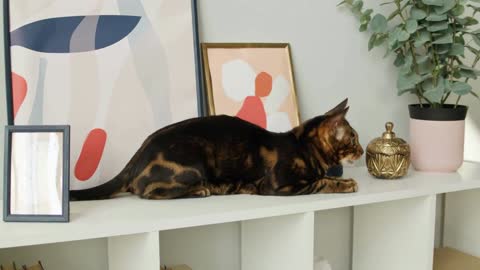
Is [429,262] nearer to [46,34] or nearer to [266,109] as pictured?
[266,109]

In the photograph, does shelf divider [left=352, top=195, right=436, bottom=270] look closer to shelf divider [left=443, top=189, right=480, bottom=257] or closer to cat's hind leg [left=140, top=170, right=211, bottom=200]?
shelf divider [left=443, top=189, right=480, bottom=257]

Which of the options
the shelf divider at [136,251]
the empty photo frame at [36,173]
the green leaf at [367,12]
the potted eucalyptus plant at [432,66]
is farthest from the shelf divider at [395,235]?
the empty photo frame at [36,173]

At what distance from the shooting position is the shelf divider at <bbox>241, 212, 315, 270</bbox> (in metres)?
1.12

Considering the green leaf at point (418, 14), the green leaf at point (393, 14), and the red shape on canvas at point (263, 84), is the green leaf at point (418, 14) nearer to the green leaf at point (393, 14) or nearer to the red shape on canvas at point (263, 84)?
the green leaf at point (393, 14)

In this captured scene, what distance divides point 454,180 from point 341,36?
0.46 metres

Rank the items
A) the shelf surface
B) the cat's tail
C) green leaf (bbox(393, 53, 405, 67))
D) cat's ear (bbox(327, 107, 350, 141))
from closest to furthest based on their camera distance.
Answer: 1. the shelf surface
2. the cat's tail
3. cat's ear (bbox(327, 107, 350, 141))
4. green leaf (bbox(393, 53, 405, 67))

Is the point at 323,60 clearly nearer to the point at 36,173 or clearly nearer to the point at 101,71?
the point at 101,71

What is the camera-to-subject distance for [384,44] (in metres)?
1.53

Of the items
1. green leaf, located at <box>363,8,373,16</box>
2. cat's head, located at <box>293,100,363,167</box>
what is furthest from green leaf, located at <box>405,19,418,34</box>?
cat's head, located at <box>293,100,363,167</box>

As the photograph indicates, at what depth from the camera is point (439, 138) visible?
4.58 feet

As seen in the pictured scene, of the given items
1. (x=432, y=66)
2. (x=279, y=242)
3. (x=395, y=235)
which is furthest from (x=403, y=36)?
(x=279, y=242)

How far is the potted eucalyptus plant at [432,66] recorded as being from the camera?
135cm

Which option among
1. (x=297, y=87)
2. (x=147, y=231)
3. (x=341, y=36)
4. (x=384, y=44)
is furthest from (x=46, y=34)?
(x=384, y=44)

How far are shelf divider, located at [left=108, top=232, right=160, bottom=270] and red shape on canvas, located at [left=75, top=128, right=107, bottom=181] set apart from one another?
0.51 feet
